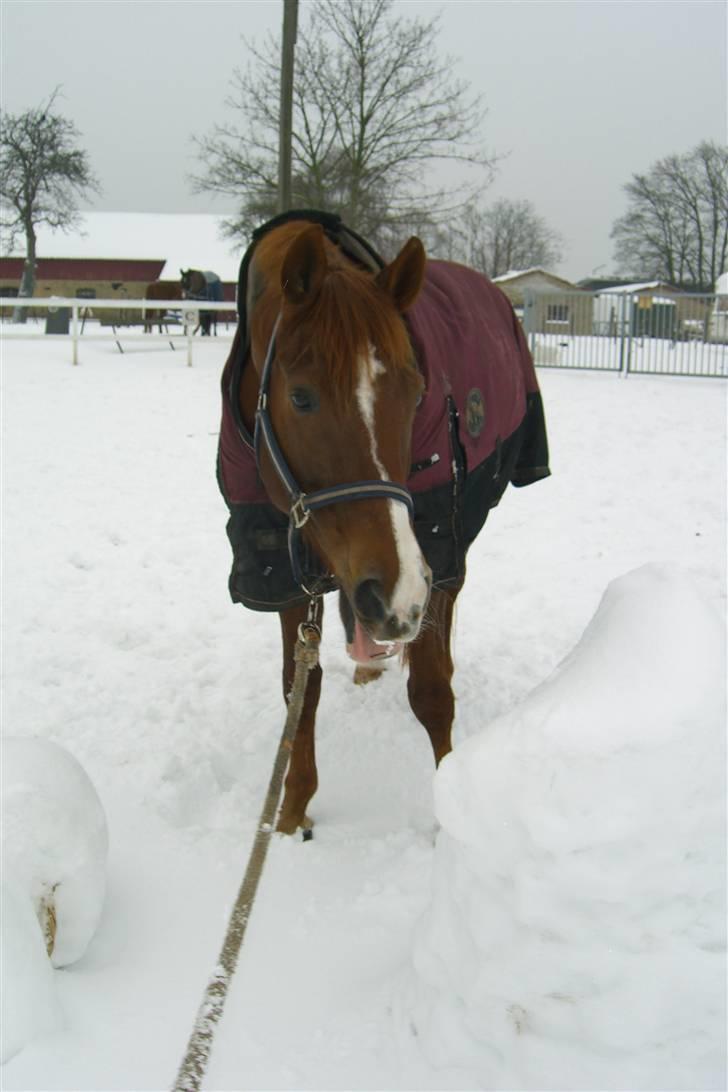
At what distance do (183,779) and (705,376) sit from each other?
14.7 m

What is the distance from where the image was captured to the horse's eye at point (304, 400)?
2.25 m

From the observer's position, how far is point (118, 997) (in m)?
2.24

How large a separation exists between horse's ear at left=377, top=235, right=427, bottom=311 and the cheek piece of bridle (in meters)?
0.32

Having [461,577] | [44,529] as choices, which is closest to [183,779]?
[461,577]

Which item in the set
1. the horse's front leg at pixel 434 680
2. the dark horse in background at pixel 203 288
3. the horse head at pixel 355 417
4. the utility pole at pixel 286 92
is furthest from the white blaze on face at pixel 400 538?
the dark horse in background at pixel 203 288

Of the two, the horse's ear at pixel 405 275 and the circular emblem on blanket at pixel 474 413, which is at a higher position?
the horse's ear at pixel 405 275

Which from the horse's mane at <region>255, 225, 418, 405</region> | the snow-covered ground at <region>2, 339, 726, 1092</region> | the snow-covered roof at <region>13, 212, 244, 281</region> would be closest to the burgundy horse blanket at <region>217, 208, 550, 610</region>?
the horse's mane at <region>255, 225, 418, 405</region>

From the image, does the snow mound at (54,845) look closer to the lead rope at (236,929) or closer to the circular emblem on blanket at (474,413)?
the lead rope at (236,929)

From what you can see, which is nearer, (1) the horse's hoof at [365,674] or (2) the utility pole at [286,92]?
(1) the horse's hoof at [365,674]

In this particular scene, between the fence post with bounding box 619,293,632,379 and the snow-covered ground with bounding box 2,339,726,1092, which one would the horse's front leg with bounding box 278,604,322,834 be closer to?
the snow-covered ground with bounding box 2,339,726,1092

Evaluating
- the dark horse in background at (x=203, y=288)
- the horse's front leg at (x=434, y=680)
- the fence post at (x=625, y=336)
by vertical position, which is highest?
the dark horse in background at (x=203, y=288)

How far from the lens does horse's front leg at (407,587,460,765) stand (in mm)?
3221

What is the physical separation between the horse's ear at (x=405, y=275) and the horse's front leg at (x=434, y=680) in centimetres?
111

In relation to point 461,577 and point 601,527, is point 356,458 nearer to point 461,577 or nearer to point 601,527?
point 461,577
